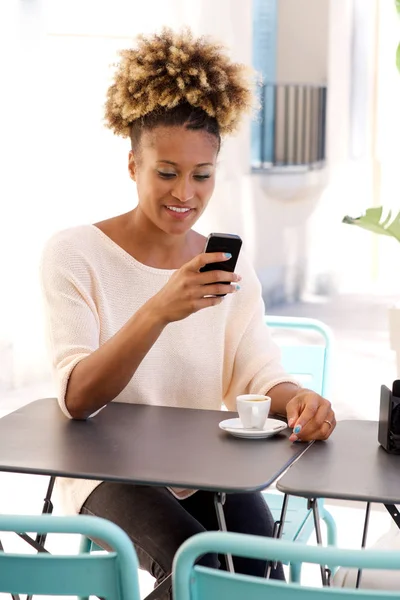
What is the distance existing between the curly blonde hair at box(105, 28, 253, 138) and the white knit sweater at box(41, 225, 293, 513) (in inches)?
11.2

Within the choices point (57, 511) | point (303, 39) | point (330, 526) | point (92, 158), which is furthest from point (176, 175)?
point (92, 158)

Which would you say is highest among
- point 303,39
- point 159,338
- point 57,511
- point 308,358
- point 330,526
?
point 303,39

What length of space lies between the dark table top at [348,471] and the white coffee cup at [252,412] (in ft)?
0.35

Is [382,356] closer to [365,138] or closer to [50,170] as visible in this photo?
[365,138]

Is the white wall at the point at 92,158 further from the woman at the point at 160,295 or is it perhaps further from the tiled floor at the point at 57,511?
the woman at the point at 160,295

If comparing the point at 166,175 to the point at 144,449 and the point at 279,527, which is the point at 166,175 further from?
the point at 279,527

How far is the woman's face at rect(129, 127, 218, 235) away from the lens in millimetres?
2092

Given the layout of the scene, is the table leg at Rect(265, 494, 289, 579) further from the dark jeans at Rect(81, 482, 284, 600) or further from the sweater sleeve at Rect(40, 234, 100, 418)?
the sweater sleeve at Rect(40, 234, 100, 418)

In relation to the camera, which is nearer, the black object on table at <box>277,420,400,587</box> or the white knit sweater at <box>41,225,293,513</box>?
the black object on table at <box>277,420,400,587</box>

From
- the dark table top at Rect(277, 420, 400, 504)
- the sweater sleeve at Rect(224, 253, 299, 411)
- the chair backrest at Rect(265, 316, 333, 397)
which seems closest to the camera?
the dark table top at Rect(277, 420, 400, 504)

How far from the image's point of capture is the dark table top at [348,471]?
1.55 meters

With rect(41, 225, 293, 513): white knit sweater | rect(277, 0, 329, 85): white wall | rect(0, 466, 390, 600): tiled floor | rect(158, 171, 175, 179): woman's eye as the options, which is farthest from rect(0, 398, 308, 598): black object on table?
rect(277, 0, 329, 85): white wall

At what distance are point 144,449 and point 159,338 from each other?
17.1 inches

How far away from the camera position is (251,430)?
184 cm
